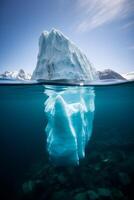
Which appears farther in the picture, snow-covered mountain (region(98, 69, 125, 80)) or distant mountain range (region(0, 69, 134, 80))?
snow-covered mountain (region(98, 69, 125, 80))

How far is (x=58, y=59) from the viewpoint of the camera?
399 inches

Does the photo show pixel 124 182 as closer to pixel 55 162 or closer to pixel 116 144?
pixel 55 162

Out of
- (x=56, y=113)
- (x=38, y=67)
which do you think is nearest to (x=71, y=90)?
(x=38, y=67)

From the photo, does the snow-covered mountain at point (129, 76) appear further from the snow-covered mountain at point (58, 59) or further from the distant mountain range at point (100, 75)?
the snow-covered mountain at point (58, 59)

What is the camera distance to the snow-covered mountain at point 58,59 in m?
10.1

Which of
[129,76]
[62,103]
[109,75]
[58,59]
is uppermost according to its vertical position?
[58,59]

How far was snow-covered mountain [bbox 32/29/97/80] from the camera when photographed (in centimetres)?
1012

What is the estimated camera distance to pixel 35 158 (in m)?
13.9

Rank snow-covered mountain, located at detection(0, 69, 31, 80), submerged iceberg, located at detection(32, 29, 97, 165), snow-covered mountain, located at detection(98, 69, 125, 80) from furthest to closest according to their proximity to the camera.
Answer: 1. snow-covered mountain, located at detection(98, 69, 125, 80)
2. snow-covered mountain, located at detection(0, 69, 31, 80)
3. submerged iceberg, located at detection(32, 29, 97, 165)

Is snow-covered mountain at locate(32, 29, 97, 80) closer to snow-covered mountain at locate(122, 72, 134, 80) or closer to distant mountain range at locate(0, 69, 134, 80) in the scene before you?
distant mountain range at locate(0, 69, 134, 80)

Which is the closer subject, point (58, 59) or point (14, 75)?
point (58, 59)

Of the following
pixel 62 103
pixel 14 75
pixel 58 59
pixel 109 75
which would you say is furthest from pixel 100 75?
pixel 14 75

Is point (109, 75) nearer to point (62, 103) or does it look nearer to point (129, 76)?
point (129, 76)

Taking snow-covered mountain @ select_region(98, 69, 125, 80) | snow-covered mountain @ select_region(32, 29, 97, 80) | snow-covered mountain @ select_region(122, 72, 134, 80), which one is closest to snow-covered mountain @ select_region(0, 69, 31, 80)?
snow-covered mountain @ select_region(32, 29, 97, 80)
